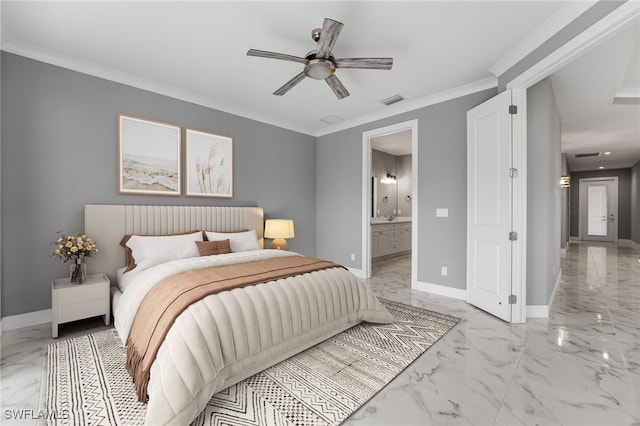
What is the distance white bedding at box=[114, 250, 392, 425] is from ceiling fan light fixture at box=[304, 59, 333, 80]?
1.83 m

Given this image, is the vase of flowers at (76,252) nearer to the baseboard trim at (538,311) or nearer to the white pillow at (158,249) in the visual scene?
the white pillow at (158,249)

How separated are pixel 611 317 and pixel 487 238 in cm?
151

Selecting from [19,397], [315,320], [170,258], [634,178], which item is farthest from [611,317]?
[634,178]

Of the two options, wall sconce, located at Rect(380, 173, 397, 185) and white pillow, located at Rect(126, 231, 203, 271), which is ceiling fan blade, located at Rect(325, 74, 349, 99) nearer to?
white pillow, located at Rect(126, 231, 203, 271)

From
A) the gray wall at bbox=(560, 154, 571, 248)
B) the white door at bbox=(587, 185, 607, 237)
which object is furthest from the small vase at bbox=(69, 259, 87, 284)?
the white door at bbox=(587, 185, 607, 237)

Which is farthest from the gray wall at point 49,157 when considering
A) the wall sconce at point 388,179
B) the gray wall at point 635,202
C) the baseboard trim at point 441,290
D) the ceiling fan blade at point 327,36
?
the gray wall at point 635,202

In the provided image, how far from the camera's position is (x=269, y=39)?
102 inches

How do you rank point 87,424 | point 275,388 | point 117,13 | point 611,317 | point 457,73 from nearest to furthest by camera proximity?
point 87,424
point 275,388
point 117,13
point 611,317
point 457,73

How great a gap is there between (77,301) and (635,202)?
45.5 feet

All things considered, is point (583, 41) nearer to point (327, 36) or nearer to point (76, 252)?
point (327, 36)

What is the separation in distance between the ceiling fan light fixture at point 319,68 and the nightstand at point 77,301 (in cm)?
281

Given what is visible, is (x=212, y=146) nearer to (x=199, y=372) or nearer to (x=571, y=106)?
(x=199, y=372)

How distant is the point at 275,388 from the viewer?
183 cm

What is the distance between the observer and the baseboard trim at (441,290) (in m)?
3.66
